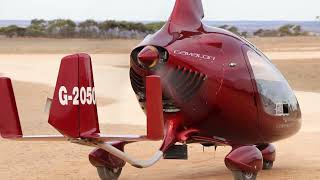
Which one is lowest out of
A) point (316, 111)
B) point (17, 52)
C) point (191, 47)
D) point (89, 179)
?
point (17, 52)

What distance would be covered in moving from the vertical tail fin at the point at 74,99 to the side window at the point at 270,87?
322 centimetres

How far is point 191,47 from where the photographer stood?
468 inches

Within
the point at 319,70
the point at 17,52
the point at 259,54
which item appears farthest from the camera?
the point at 17,52

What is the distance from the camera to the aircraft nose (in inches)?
447

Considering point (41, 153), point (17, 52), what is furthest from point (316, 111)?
point (17, 52)

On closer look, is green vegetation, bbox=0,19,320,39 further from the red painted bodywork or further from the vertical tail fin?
the vertical tail fin

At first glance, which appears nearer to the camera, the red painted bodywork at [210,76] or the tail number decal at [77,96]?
the tail number decal at [77,96]

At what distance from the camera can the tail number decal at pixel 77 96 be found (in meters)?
9.82

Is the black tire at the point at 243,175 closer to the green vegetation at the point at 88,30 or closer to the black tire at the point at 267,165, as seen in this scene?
the black tire at the point at 267,165

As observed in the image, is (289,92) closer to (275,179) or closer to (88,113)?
(275,179)

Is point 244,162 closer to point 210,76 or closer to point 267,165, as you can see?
point 210,76

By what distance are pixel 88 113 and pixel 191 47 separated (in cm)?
244

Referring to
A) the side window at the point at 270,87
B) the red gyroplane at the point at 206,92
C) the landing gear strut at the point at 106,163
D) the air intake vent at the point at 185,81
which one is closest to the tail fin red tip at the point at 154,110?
the red gyroplane at the point at 206,92


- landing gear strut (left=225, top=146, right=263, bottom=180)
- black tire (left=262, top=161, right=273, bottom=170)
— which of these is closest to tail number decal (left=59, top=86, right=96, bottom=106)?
landing gear strut (left=225, top=146, right=263, bottom=180)
